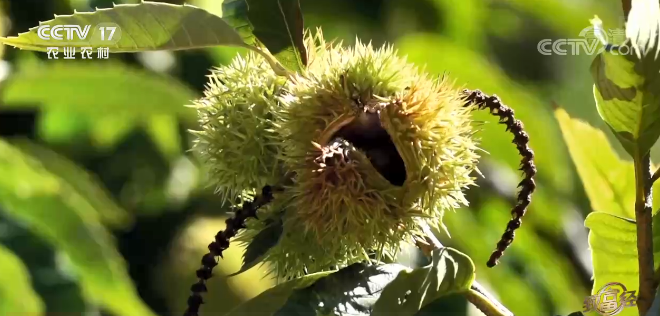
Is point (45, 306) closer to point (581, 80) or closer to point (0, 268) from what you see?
point (0, 268)

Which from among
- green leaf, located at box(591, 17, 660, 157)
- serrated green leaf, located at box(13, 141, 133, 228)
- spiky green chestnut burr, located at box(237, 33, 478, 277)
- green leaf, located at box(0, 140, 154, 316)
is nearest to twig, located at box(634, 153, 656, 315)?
green leaf, located at box(591, 17, 660, 157)

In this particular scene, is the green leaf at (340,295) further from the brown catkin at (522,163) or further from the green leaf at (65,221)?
the green leaf at (65,221)

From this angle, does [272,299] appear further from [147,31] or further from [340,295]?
[147,31]

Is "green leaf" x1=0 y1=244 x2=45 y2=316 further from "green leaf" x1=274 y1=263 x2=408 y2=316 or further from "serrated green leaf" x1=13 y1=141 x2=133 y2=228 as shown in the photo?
"green leaf" x1=274 y1=263 x2=408 y2=316

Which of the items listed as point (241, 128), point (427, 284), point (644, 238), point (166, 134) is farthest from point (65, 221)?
point (644, 238)

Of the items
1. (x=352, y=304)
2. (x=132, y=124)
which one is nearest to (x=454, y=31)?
(x=132, y=124)
